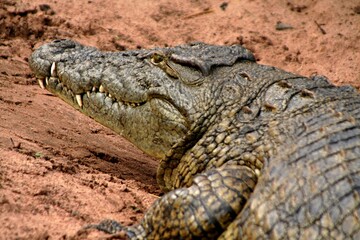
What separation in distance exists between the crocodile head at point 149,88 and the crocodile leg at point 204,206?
2.03 feet

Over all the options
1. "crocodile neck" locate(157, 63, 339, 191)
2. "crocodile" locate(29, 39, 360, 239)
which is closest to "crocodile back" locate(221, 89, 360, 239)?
"crocodile" locate(29, 39, 360, 239)

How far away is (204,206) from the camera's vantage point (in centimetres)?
312

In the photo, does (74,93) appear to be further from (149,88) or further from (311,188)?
(311,188)

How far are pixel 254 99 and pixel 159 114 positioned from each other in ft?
2.28

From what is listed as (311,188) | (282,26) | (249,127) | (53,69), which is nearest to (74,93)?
(53,69)

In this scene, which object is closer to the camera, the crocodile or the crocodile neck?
the crocodile

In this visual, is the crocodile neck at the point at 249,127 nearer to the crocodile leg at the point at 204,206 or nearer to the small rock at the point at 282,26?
the crocodile leg at the point at 204,206

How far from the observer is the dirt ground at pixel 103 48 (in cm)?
346

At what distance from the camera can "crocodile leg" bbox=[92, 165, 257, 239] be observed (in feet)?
10.2

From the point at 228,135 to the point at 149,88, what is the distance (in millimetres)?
832

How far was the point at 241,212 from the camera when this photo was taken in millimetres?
3080

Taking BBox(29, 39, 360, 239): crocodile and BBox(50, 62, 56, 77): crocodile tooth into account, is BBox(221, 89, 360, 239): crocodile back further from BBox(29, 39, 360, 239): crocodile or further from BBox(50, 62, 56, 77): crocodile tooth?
BBox(50, 62, 56, 77): crocodile tooth

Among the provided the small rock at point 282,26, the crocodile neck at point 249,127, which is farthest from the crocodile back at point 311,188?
the small rock at point 282,26

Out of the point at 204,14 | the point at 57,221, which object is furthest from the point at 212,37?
the point at 57,221
